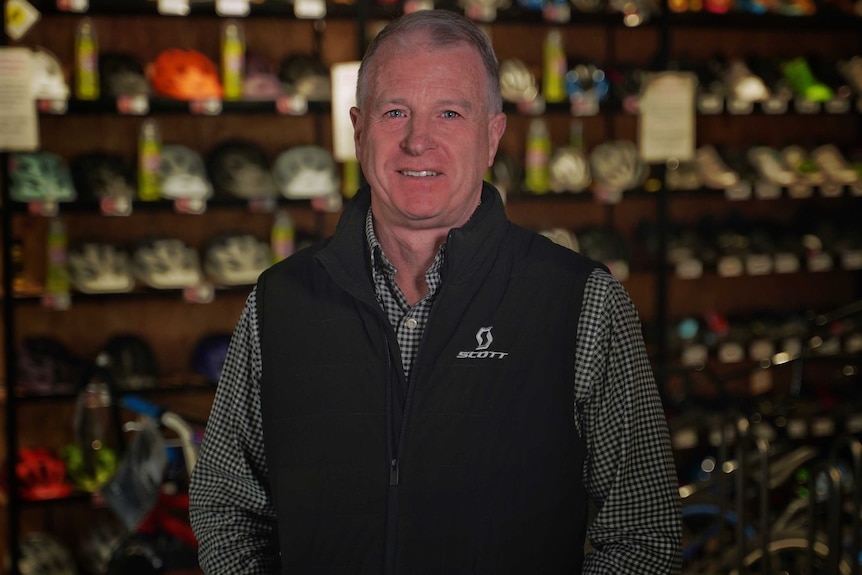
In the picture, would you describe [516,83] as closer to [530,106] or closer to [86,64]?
[530,106]

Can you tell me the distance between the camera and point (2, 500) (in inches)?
170

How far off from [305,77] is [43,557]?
7.59 ft

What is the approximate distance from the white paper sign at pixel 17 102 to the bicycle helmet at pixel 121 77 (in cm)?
35

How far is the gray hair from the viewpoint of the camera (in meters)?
1.62

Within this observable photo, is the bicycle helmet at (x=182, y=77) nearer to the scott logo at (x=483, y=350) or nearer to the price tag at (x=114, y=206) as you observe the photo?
the price tag at (x=114, y=206)

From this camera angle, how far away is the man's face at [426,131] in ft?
5.29

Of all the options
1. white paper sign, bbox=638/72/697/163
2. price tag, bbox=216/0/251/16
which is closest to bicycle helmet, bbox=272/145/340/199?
price tag, bbox=216/0/251/16

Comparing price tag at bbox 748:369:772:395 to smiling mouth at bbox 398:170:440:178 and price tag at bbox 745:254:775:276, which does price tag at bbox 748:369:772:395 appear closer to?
price tag at bbox 745:254:775:276

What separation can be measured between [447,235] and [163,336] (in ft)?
11.1

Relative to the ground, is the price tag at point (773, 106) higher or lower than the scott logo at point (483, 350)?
higher

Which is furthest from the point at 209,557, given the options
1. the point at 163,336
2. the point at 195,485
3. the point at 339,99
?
the point at 163,336

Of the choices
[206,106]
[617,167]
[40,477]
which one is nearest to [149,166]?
[206,106]

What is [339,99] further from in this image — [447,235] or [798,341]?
[798,341]

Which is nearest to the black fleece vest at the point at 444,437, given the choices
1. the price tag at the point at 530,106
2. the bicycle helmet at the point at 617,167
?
the price tag at the point at 530,106
